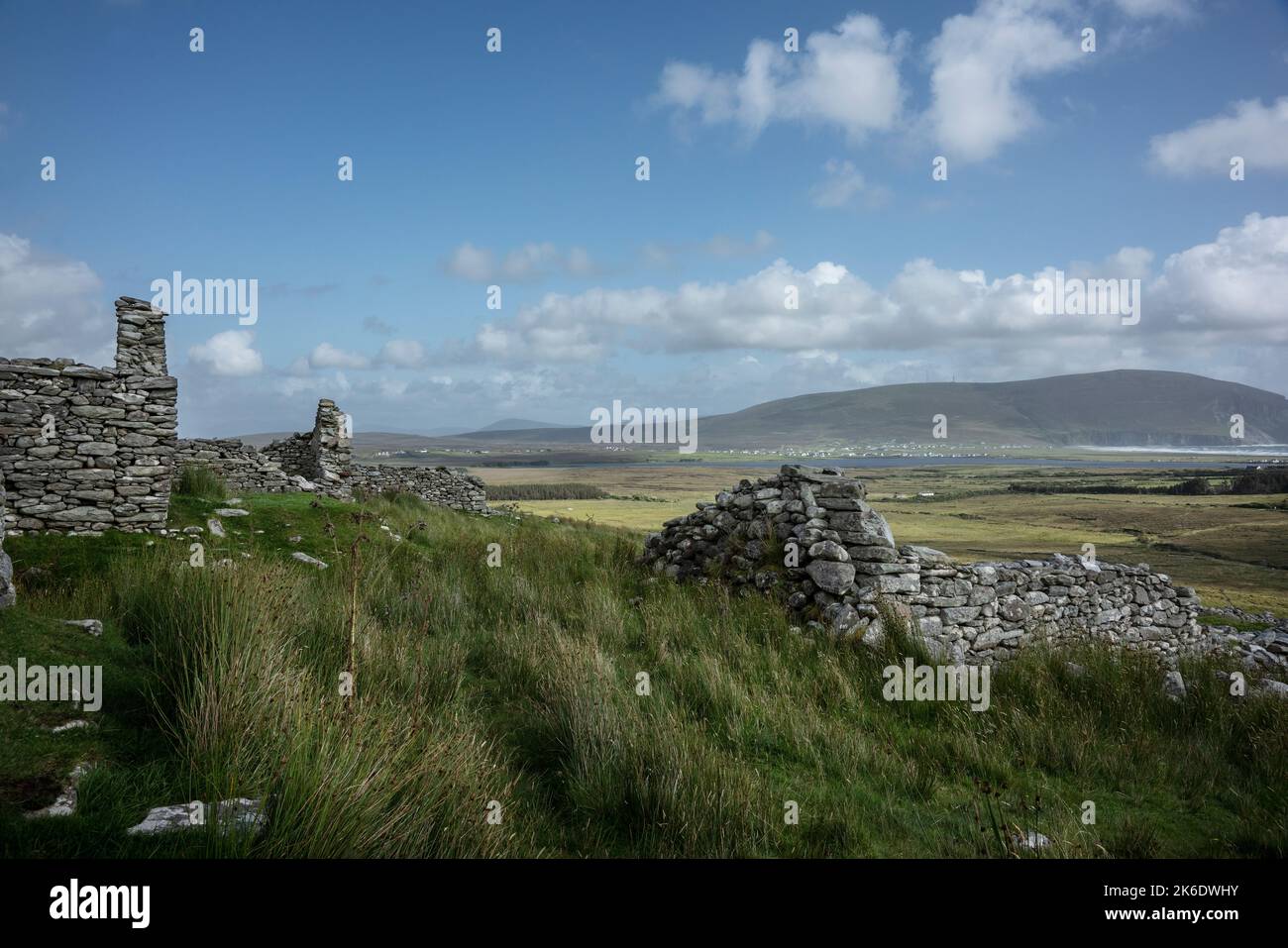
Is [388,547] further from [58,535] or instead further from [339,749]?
[339,749]

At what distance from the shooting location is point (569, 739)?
14.9 feet

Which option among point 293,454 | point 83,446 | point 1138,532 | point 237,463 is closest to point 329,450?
point 237,463

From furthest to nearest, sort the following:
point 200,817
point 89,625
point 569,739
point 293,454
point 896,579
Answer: point 293,454 < point 896,579 < point 89,625 < point 569,739 < point 200,817

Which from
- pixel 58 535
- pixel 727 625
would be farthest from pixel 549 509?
pixel 727 625

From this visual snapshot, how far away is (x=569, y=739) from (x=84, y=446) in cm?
1031

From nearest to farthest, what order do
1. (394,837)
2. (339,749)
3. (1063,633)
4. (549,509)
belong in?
(394,837) → (339,749) → (1063,633) → (549,509)

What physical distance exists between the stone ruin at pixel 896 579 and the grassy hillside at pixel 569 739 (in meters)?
0.98

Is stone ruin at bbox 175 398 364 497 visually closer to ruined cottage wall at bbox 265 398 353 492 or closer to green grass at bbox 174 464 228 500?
ruined cottage wall at bbox 265 398 353 492

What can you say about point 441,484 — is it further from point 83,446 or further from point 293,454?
point 83,446

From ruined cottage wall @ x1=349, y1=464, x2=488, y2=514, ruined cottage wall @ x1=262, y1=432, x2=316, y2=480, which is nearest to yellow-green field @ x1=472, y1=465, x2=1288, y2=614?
ruined cottage wall @ x1=349, y1=464, x2=488, y2=514

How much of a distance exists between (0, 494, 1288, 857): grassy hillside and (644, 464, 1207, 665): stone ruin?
3.22 feet

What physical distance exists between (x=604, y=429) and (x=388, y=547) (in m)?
4.59
